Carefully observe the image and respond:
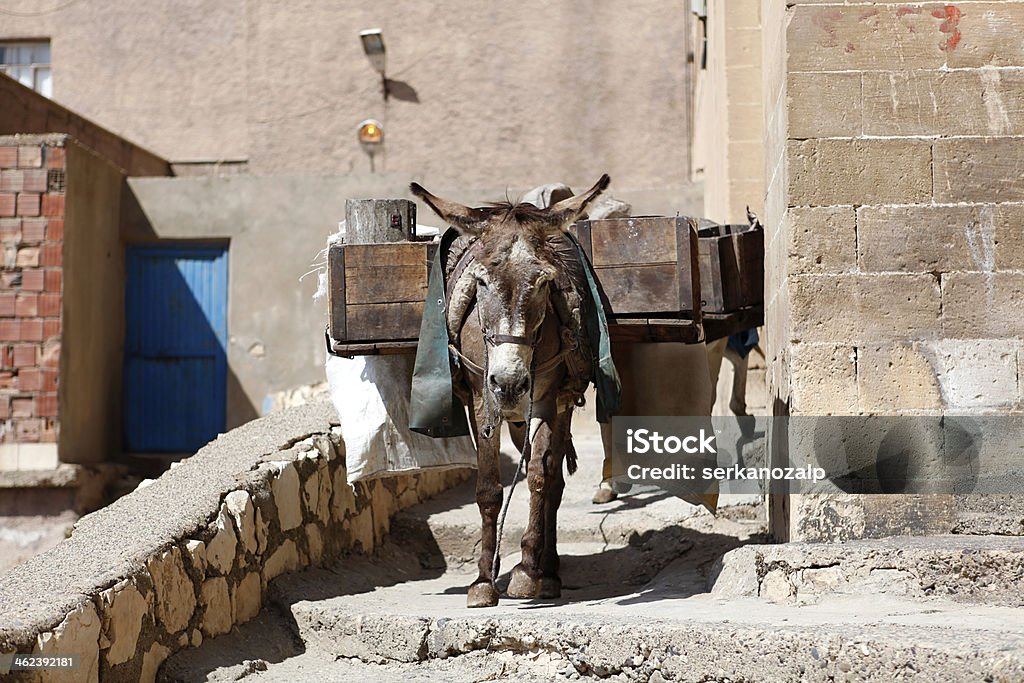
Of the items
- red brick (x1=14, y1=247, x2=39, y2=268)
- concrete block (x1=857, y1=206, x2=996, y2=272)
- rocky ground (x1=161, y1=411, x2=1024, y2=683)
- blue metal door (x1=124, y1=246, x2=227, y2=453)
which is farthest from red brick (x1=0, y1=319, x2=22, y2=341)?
concrete block (x1=857, y1=206, x2=996, y2=272)

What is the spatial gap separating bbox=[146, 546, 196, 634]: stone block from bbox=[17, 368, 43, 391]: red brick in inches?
257

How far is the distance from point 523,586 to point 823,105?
96.3 inches

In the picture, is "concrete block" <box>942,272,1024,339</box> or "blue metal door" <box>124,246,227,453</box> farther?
"blue metal door" <box>124,246,227,453</box>

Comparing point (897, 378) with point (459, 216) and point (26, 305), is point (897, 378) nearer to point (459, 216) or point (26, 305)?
point (459, 216)

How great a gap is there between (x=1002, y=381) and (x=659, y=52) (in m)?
10.2

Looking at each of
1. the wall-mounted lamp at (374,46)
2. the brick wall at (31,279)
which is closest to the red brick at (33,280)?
the brick wall at (31,279)

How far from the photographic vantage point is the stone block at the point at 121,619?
4352 mm

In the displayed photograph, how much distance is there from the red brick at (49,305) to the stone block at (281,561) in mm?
5912

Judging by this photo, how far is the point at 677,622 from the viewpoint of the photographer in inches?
169

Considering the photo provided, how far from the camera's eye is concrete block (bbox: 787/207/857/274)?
532cm

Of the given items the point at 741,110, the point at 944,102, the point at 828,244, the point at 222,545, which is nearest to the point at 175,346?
the point at 741,110

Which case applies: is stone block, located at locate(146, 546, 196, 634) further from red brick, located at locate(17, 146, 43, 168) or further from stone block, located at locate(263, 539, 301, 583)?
red brick, located at locate(17, 146, 43, 168)

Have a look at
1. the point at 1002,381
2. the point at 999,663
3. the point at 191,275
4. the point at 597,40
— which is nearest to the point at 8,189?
the point at 191,275

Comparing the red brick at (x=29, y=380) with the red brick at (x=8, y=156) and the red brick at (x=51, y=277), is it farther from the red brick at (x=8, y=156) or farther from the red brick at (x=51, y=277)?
the red brick at (x=8, y=156)
